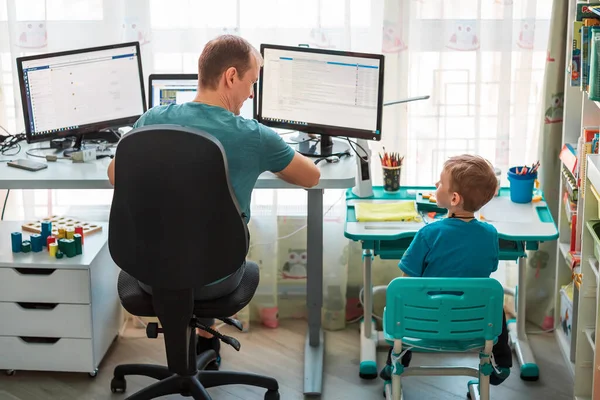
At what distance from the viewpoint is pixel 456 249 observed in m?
2.49

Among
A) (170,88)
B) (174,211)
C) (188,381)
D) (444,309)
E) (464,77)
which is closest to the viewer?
(174,211)

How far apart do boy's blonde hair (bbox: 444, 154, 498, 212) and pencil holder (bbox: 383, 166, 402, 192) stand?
75 cm

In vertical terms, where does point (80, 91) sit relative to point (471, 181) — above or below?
above

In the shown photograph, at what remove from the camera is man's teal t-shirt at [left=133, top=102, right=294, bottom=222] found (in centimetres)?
239

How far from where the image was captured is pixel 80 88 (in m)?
3.18

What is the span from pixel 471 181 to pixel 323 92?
0.80 m

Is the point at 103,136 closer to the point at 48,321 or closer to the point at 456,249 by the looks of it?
the point at 48,321

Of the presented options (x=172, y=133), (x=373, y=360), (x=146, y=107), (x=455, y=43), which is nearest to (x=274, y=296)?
(x=373, y=360)

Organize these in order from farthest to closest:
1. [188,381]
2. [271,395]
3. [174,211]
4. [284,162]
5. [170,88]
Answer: [170,88], [271,395], [188,381], [284,162], [174,211]

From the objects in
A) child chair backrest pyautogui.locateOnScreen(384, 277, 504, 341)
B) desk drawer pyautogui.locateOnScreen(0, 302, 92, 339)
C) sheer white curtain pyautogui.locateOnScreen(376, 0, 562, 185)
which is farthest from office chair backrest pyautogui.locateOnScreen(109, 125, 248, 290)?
sheer white curtain pyautogui.locateOnScreen(376, 0, 562, 185)

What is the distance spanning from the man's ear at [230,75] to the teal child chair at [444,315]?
702 mm

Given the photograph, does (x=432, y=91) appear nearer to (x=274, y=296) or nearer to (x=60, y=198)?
(x=274, y=296)

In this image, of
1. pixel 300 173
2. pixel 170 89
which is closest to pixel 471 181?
pixel 300 173

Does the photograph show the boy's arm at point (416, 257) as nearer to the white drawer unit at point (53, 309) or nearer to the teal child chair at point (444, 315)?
the teal child chair at point (444, 315)
